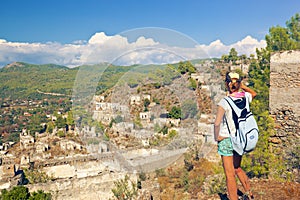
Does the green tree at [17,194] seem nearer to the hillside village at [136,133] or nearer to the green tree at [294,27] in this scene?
the hillside village at [136,133]

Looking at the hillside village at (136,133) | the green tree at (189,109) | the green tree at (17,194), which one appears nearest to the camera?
the green tree at (17,194)

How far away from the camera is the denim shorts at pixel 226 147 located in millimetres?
2119

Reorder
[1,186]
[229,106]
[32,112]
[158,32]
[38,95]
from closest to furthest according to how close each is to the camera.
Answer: [229,106] → [158,32] → [1,186] → [32,112] → [38,95]

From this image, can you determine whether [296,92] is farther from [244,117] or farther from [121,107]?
[121,107]

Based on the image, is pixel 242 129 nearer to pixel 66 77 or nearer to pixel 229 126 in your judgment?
pixel 229 126

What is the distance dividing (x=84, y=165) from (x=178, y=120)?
493 centimetres

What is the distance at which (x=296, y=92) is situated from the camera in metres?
4.30

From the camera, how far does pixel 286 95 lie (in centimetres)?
436

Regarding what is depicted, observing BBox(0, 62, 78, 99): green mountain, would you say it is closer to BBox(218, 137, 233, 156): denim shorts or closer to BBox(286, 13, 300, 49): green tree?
BBox(286, 13, 300, 49): green tree

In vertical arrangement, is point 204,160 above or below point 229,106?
below

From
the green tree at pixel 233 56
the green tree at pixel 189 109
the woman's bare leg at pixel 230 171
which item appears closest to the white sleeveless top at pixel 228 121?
the woman's bare leg at pixel 230 171

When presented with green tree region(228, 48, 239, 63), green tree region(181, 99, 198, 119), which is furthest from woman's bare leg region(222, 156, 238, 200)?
green tree region(228, 48, 239, 63)

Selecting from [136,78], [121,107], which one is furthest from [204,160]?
[136,78]

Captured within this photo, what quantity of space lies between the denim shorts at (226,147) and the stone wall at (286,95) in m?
2.70
